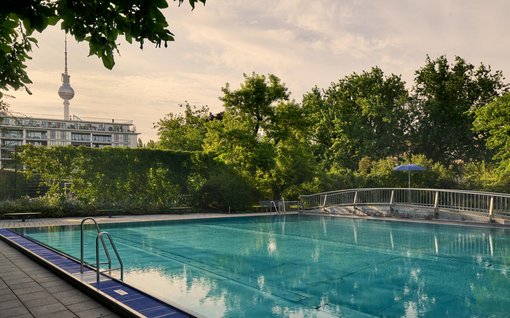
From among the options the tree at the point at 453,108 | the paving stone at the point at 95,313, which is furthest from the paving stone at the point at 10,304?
the tree at the point at 453,108

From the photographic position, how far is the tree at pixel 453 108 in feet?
106

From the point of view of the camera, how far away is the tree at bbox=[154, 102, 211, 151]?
33.8 metres

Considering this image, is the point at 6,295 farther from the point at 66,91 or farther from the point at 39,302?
the point at 66,91

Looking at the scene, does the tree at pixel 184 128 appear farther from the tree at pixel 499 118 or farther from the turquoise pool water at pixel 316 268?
the tree at pixel 499 118

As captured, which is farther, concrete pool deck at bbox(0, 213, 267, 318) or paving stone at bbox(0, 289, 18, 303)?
paving stone at bbox(0, 289, 18, 303)

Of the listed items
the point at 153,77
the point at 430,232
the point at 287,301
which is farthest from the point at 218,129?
the point at 287,301

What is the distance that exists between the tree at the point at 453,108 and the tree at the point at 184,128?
66.5ft

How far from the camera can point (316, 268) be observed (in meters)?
7.96

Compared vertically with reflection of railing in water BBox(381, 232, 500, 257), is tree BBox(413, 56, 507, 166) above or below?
above

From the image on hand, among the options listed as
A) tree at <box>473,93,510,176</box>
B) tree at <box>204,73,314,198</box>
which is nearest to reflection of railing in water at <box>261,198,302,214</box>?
tree at <box>204,73,314,198</box>

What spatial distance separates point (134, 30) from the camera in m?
2.72

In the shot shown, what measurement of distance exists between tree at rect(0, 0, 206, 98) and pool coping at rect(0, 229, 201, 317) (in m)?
2.72

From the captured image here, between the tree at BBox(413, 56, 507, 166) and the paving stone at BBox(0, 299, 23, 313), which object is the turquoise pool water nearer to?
the paving stone at BBox(0, 299, 23, 313)

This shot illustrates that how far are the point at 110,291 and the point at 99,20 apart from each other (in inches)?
141
